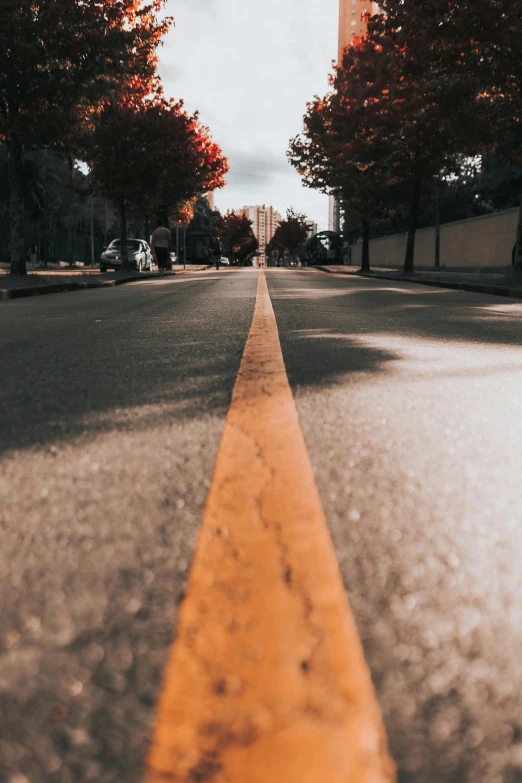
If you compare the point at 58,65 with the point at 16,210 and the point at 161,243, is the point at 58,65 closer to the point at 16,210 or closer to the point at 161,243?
the point at 16,210

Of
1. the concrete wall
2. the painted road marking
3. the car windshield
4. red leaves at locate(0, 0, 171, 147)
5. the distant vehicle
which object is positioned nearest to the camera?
the painted road marking

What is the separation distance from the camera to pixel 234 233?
136125mm

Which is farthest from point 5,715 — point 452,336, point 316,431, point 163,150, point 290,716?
point 163,150

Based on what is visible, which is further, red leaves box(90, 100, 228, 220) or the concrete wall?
the concrete wall

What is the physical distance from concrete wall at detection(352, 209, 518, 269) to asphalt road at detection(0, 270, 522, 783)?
3215 cm

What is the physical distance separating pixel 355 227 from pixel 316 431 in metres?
86.3

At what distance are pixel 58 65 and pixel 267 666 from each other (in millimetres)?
18011

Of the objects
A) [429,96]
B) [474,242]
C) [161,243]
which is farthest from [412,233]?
[474,242]

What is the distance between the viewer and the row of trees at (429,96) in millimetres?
16688

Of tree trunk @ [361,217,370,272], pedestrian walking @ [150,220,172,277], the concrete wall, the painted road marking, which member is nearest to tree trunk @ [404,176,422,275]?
the concrete wall

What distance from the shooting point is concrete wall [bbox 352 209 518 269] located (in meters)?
34.4

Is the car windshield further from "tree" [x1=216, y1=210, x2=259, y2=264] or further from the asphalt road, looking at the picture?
"tree" [x1=216, y1=210, x2=259, y2=264]

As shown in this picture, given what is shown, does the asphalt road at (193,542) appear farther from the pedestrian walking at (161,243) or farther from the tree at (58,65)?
the pedestrian walking at (161,243)

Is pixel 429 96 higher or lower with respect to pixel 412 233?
higher
